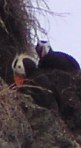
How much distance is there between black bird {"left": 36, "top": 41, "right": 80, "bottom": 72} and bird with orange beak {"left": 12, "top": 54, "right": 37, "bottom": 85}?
0.32 metres

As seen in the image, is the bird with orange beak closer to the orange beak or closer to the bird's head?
the orange beak

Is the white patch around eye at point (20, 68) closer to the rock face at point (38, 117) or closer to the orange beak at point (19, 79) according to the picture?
the orange beak at point (19, 79)

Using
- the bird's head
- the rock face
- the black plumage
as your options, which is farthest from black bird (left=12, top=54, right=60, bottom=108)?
the bird's head

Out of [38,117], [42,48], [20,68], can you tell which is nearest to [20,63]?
[20,68]

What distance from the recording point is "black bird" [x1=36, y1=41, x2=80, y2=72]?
685 cm

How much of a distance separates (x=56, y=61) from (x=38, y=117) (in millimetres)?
1323

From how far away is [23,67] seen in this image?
636 cm

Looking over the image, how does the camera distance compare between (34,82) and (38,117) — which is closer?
(38,117)

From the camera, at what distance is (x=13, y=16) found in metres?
6.77

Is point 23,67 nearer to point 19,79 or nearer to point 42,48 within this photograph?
point 19,79

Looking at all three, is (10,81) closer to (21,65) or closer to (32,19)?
(21,65)

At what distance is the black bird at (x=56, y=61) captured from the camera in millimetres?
6852

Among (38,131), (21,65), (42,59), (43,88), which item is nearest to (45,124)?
(38,131)

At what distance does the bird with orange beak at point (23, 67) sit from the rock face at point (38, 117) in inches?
5.0
